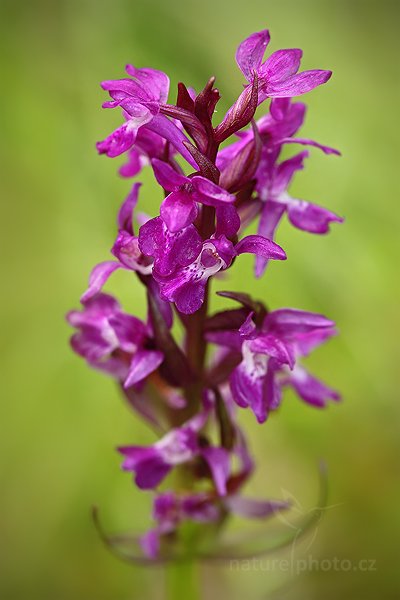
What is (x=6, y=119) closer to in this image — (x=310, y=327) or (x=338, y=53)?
(x=338, y=53)

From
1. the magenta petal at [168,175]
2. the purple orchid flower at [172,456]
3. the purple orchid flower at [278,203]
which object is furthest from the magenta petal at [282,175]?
the purple orchid flower at [172,456]

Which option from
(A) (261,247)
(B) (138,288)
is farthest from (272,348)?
(B) (138,288)

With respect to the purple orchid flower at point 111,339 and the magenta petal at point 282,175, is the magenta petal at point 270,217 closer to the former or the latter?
the magenta petal at point 282,175

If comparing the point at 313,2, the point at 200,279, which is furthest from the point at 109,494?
the point at 313,2

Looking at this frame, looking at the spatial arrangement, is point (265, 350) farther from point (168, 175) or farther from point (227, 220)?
point (168, 175)

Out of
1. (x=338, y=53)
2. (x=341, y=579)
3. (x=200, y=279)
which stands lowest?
(x=341, y=579)
